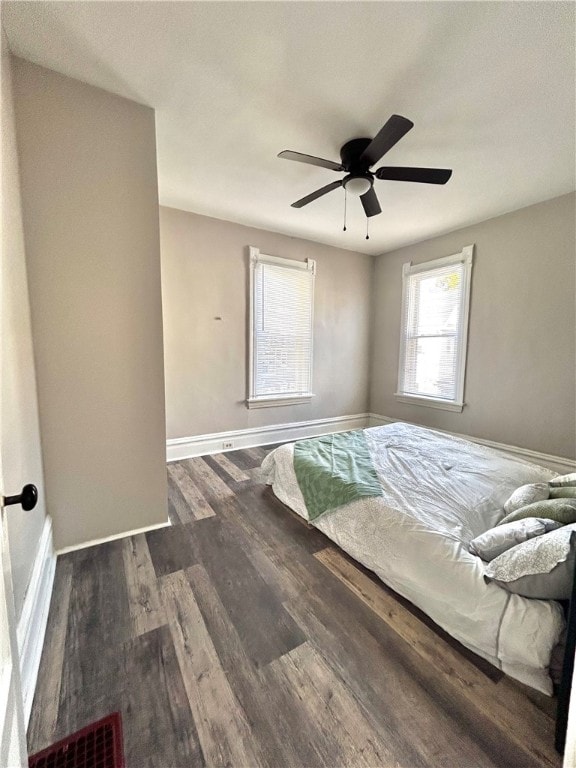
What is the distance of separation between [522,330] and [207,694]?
12.7ft

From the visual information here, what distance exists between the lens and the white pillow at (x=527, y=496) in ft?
5.45

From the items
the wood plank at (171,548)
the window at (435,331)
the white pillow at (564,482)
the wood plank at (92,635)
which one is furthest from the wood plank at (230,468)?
the window at (435,331)

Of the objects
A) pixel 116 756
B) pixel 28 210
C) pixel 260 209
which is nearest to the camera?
pixel 116 756

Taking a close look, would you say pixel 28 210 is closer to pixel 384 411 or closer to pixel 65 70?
pixel 65 70

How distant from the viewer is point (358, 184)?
2195 mm

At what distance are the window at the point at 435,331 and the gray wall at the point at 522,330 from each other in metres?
0.11

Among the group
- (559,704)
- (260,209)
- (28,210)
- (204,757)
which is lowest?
(204,757)

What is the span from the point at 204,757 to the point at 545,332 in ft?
12.9

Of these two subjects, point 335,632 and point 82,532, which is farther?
point 82,532

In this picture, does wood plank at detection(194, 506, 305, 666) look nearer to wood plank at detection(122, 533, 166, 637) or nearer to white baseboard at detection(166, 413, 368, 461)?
wood plank at detection(122, 533, 166, 637)

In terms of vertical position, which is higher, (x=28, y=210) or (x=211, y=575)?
(x=28, y=210)

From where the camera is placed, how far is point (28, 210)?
1688 mm

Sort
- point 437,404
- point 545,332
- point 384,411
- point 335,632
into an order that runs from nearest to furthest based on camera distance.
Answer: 1. point 335,632
2. point 545,332
3. point 437,404
4. point 384,411

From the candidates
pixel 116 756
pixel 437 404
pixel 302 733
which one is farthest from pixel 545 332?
pixel 116 756
